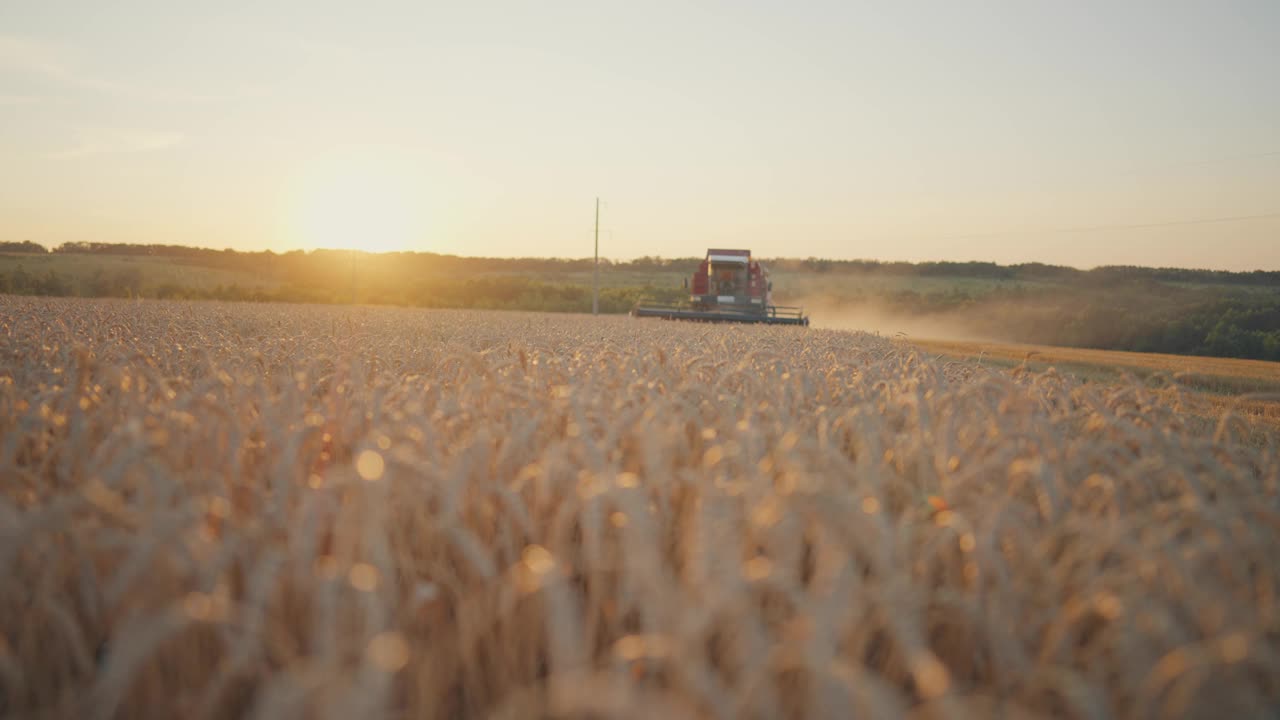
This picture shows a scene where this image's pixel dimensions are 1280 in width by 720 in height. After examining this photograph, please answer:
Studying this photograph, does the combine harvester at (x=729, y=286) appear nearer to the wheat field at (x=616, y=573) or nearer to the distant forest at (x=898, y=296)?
the distant forest at (x=898, y=296)

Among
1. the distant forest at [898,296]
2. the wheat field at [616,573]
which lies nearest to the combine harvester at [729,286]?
the distant forest at [898,296]

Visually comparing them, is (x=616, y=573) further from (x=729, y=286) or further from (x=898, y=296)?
(x=898, y=296)

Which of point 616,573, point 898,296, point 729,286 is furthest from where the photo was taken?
point 898,296

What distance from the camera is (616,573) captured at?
152 centimetres

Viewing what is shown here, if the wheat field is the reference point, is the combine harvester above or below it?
above

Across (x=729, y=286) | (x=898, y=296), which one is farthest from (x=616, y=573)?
(x=898, y=296)

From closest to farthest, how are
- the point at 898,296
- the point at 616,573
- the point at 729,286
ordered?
the point at 616,573 < the point at 729,286 < the point at 898,296

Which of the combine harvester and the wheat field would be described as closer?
the wheat field

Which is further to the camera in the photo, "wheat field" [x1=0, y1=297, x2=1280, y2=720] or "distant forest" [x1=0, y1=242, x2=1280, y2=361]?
"distant forest" [x1=0, y1=242, x2=1280, y2=361]

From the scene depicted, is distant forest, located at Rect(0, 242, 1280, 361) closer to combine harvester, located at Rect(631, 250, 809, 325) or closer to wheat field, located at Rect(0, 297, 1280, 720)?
combine harvester, located at Rect(631, 250, 809, 325)

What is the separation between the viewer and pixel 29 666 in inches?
48.8

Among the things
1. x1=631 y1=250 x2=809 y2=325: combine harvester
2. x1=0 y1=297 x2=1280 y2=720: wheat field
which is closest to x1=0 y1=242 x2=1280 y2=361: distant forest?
x1=631 y1=250 x2=809 y2=325: combine harvester

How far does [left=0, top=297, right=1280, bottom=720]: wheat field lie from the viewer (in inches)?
35.8

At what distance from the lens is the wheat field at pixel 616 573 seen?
2.98ft
